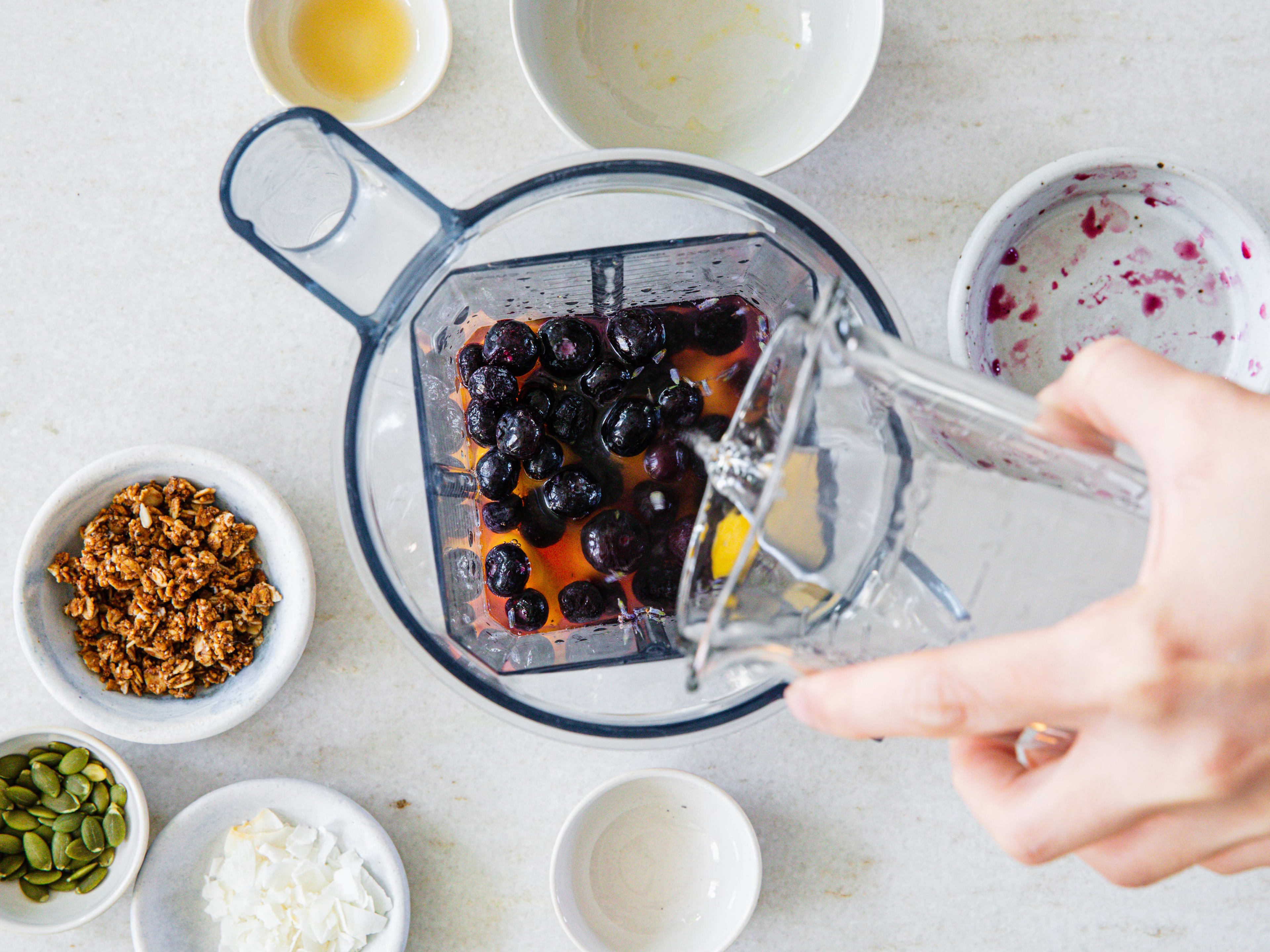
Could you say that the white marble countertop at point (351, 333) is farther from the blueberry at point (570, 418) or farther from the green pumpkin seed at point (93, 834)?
the blueberry at point (570, 418)

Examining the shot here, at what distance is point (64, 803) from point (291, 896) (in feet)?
0.80

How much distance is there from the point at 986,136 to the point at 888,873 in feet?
2.57

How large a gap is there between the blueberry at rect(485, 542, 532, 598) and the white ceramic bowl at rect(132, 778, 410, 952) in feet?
0.96

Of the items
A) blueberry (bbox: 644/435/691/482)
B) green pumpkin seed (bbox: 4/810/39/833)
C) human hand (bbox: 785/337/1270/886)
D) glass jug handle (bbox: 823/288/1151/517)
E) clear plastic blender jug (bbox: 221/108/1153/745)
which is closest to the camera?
human hand (bbox: 785/337/1270/886)

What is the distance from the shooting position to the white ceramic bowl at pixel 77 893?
2.85 ft

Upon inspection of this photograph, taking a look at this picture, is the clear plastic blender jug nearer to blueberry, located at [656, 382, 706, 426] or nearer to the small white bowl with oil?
blueberry, located at [656, 382, 706, 426]

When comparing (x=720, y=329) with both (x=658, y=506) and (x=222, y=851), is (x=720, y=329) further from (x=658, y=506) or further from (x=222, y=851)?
(x=222, y=851)

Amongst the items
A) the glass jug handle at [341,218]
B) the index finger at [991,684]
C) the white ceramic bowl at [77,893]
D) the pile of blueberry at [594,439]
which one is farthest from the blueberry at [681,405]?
the white ceramic bowl at [77,893]

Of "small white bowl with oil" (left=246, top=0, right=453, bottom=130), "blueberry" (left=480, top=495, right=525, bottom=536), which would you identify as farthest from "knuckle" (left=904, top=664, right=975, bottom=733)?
"small white bowl with oil" (left=246, top=0, right=453, bottom=130)

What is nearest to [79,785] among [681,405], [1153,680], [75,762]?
[75,762]

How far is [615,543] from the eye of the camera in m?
0.78

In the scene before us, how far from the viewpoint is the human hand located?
1.53 feet

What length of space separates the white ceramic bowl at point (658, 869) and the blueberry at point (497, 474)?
315 mm

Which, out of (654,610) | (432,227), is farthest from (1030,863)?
(432,227)
